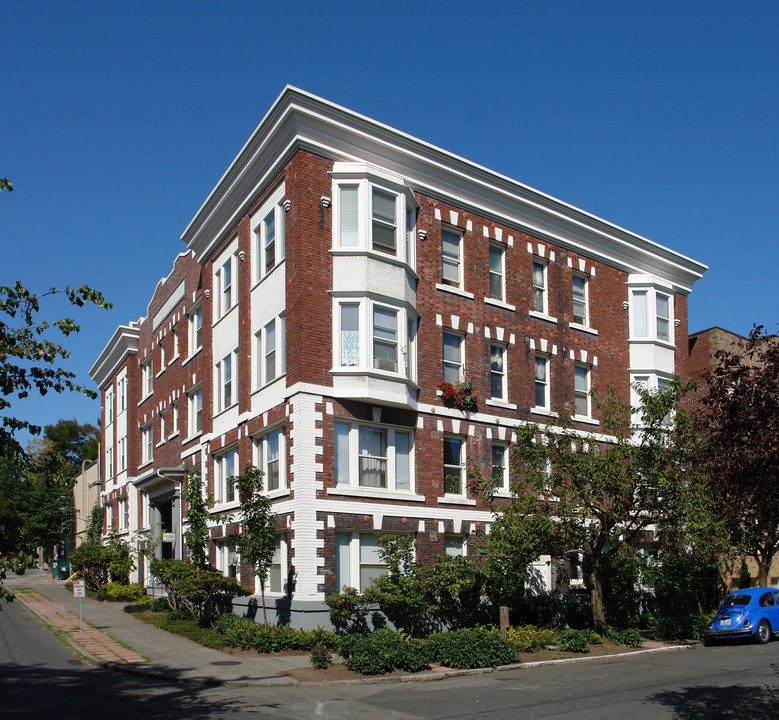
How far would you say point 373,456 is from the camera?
23.8 meters

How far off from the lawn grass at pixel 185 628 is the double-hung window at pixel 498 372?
1162 cm

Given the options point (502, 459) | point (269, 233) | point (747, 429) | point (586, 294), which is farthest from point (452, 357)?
point (747, 429)

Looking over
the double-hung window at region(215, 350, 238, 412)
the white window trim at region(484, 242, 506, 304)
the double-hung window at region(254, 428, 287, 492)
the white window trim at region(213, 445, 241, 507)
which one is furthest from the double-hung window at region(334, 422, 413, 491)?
the white window trim at region(484, 242, 506, 304)

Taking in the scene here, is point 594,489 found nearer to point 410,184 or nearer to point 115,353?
point 410,184

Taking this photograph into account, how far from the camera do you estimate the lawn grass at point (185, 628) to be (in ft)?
72.8

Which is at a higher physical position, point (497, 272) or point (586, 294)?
point (497, 272)

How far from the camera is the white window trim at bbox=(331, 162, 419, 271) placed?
2397 centimetres

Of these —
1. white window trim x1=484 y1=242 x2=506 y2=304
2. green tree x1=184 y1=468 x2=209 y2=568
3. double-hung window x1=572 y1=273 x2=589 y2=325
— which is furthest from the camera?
double-hung window x1=572 y1=273 x2=589 y2=325

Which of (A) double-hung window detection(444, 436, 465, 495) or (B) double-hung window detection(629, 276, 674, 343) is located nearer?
(A) double-hung window detection(444, 436, 465, 495)

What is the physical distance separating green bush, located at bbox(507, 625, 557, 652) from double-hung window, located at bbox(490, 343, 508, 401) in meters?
8.02

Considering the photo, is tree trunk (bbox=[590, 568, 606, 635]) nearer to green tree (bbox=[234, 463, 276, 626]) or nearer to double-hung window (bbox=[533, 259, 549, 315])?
green tree (bbox=[234, 463, 276, 626])

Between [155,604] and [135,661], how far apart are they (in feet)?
39.1

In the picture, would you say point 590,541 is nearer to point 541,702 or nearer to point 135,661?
point 541,702

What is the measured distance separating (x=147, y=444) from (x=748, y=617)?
94.2 feet
